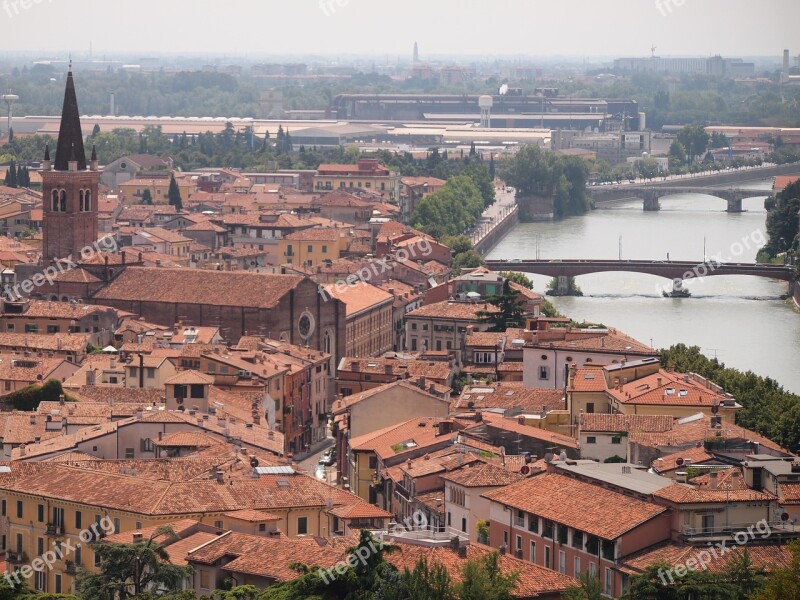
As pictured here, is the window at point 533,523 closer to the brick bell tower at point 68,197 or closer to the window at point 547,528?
the window at point 547,528

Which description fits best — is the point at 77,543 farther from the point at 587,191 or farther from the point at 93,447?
the point at 587,191

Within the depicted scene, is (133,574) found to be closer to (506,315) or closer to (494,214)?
(506,315)

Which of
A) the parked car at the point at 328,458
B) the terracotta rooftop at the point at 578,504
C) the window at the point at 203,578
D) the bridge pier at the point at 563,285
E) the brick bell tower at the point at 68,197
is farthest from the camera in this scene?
the bridge pier at the point at 563,285

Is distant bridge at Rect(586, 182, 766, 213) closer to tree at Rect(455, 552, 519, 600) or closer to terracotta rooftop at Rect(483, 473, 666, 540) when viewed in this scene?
terracotta rooftop at Rect(483, 473, 666, 540)

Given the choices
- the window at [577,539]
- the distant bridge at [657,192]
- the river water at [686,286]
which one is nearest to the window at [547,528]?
the window at [577,539]

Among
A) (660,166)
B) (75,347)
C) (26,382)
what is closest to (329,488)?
(26,382)
